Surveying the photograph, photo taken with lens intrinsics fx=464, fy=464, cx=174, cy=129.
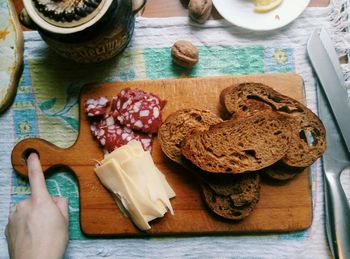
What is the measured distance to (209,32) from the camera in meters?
1.40

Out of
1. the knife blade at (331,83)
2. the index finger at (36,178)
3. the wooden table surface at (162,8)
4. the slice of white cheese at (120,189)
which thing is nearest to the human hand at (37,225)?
the index finger at (36,178)

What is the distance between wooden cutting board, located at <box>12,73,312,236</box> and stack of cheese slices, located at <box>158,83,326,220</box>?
5cm

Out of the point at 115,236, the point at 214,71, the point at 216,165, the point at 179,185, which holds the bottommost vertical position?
the point at 115,236

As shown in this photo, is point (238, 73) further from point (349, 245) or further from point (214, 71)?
point (349, 245)

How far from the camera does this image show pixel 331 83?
1341mm

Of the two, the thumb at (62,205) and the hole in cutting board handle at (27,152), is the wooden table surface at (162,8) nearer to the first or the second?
the hole in cutting board handle at (27,152)

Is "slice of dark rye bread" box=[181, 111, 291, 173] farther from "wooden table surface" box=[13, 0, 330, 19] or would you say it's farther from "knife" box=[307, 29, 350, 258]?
"wooden table surface" box=[13, 0, 330, 19]

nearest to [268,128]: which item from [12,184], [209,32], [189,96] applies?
[189,96]

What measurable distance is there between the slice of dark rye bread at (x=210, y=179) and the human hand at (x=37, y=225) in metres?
0.36

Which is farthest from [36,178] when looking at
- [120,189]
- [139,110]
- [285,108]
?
[285,108]

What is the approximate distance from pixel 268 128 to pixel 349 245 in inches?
15.6

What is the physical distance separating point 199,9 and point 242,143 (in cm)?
41

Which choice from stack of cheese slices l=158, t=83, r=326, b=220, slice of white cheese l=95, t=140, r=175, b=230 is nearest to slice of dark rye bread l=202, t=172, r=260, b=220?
stack of cheese slices l=158, t=83, r=326, b=220

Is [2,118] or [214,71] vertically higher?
[214,71]
